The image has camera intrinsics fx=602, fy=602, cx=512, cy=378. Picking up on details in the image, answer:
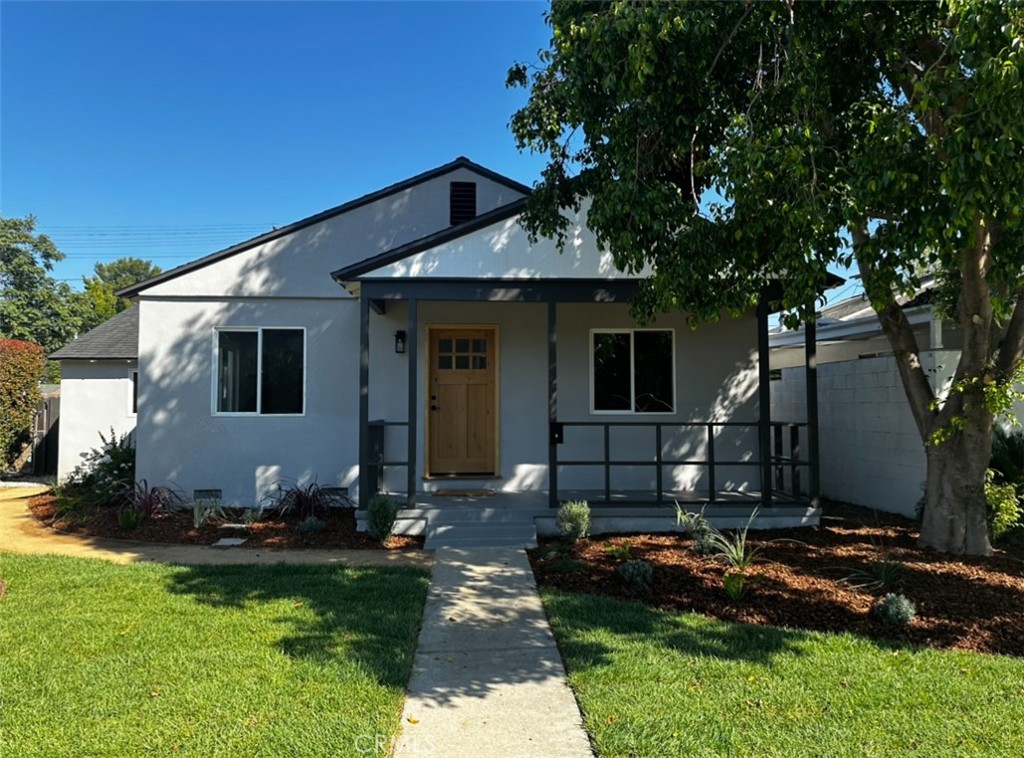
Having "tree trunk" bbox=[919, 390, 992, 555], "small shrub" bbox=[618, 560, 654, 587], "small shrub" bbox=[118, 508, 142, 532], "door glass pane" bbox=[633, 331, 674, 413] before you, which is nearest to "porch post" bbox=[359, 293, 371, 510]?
"small shrub" bbox=[118, 508, 142, 532]

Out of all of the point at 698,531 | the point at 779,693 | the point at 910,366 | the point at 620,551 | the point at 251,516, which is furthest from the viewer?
the point at 251,516

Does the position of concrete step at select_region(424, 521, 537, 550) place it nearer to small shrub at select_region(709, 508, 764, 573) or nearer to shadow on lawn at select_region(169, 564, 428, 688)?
shadow on lawn at select_region(169, 564, 428, 688)

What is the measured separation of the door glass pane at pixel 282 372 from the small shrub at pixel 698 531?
5900mm

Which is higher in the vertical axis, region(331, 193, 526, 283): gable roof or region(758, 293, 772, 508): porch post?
region(331, 193, 526, 283): gable roof

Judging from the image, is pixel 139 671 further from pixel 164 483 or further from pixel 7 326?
pixel 7 326

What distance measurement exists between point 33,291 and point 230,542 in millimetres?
37434

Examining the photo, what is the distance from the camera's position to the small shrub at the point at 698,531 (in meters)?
6.29

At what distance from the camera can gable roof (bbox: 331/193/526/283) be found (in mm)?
7559

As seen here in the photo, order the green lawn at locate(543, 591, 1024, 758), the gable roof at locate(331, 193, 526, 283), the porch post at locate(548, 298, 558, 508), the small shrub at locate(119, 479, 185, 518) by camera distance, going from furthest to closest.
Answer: the small shrub at locate(119, 479, 185, 518), the gable roof at locate(331, 193, 526, 283), the porch post at locate(548, 298, 558, 508), the green lawn at locate(543, 591, 1024, 758)

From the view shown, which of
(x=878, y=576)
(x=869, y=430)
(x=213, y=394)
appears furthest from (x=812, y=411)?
(x=213, y=394)

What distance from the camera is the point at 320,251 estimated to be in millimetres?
9531

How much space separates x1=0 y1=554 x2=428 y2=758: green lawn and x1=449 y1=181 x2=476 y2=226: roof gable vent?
6.12 m

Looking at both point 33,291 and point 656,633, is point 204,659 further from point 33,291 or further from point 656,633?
point 33,291

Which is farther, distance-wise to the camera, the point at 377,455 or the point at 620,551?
the point at 377,455
